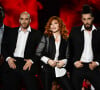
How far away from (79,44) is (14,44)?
38.4 inches

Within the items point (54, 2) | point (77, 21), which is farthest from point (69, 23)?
point (54, 2)

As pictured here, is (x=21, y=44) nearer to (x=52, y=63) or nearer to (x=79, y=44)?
(x=52, y=63)

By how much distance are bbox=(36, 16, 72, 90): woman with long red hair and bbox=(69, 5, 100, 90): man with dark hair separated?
14 centimetres

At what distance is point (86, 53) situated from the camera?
10.6ft

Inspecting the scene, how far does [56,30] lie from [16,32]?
642 millimetres

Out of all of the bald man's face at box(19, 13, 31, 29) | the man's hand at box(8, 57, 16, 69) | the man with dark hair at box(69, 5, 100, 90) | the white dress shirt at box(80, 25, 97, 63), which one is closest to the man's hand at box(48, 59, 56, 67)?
the man with dark hair at box(69, 5, 100, 90)

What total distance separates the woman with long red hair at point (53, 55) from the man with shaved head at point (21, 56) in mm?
221

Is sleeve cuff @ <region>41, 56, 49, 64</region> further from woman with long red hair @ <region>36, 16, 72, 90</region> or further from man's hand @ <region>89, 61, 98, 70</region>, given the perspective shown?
man's hand @ <region>89, 61, 98, 70</region>

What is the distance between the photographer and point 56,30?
10.9 ft

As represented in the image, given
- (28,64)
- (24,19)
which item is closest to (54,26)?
(24,19)

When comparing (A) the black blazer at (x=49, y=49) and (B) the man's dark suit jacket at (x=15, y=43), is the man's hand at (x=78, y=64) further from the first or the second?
(B) the man's dark suit jacket at (x=15, y=43)

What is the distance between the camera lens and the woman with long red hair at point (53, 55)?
3260 millimetres

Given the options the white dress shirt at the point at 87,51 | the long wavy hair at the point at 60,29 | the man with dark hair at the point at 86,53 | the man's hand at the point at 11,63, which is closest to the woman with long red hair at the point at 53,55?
the long wavy hair at the point at 60,29

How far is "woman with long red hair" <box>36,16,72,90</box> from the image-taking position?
3260 mm
